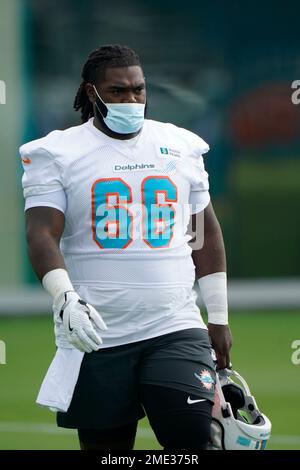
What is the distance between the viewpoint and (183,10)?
1483 centimetres

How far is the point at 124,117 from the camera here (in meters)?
5.25

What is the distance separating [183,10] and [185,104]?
3.66 feet

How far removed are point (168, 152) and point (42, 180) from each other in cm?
57

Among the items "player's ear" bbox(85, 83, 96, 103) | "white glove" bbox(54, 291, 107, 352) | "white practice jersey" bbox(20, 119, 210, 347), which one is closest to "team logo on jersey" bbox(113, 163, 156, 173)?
"white practice jersey" bbox(20, 119, 210, 347)

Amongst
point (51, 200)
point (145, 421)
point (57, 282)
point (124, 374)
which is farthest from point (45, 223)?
point (145, 421)

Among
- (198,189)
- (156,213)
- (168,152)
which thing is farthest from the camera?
(198,189)

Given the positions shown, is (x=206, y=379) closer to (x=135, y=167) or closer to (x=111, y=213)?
(x=111, y=213)

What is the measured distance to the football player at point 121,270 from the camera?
16.6 feet

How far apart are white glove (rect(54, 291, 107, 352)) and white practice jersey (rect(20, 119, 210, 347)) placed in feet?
1.03

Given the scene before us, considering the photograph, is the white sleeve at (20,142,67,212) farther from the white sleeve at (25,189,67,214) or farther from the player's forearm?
the player's forearm

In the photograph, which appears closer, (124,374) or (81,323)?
(81,323)
